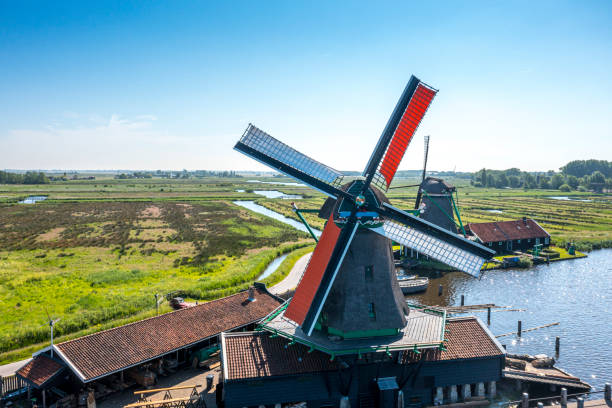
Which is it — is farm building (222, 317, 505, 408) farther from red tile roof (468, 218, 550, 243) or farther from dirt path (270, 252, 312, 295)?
red tile roof (468, 218, 550, 243)

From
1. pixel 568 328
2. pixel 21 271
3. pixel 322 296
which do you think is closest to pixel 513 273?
pixel 568 328

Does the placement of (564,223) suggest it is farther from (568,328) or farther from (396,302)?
(396,302)

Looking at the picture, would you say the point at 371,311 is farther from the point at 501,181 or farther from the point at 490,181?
the point at 490,181

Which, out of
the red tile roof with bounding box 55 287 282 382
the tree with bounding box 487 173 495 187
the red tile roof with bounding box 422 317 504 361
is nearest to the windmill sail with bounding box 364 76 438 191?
the red tile roof with bounding box 422 317 504 361

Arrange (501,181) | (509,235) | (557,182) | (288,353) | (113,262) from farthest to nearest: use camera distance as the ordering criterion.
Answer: (501,181)
(557,182)
(509,235)
(113,262)
(288,353)

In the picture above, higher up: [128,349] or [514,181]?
[514,181]

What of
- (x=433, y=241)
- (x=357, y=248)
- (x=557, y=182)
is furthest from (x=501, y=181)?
(x=357, y=248)
